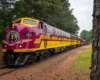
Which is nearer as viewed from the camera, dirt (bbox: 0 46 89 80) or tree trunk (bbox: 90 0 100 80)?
tree trunk (bbox: 90 0 100 80)

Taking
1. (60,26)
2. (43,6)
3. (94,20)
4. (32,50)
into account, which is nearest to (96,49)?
(94,20)

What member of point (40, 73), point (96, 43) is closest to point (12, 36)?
point (40, 73)

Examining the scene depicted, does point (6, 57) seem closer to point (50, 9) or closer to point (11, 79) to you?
point (11, 79)

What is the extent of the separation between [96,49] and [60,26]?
3014cm

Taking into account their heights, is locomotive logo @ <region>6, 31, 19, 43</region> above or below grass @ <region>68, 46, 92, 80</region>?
above

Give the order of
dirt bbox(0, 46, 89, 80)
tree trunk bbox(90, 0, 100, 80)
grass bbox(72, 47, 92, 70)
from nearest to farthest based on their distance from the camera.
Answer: tree trunk bbox(90, 0, 100, 80), dirt bbox(0, 46, 89, 80), grass bbox(72, 47, 92, 70)

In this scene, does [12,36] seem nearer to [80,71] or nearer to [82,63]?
[80,71]

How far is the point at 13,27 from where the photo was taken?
279 inches

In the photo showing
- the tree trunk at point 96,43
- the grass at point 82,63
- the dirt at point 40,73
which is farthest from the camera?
the grass at point 82,63

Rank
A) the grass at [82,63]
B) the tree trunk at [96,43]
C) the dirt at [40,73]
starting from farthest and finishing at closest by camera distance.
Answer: the grass at [82,63] < the dirt at [40,73] < the tree trunk at [96,43]

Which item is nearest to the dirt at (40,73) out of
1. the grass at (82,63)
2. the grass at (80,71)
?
the grass at (80,71)

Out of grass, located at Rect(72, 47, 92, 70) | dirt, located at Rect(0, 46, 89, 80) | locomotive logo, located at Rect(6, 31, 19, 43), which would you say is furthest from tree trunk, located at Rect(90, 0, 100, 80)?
locomotive logo, located at Rect(6, 31, 19, 43)

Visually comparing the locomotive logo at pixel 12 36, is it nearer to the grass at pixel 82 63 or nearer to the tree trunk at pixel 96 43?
the grass at pixel 82 63

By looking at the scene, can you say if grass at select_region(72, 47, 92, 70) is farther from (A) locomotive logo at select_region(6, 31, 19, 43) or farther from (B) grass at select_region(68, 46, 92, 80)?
(A) locomotive logo at select_region(6, 31, 19, 43)
